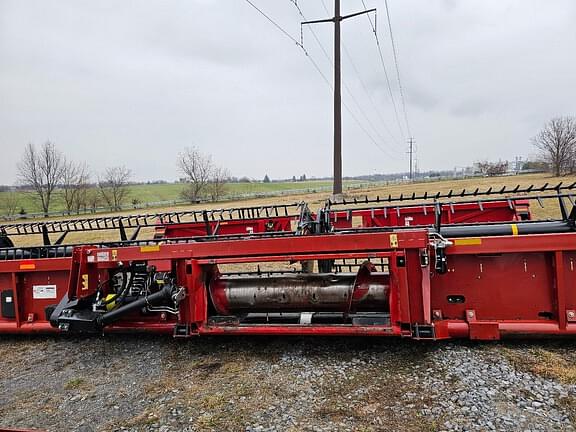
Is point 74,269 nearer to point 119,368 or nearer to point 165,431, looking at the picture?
point 119,368

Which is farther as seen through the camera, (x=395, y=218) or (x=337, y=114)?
(x=337, y=114)

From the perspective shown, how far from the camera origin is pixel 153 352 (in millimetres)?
4164

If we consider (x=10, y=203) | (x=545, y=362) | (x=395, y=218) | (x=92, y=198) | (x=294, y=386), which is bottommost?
(x=294, y=386)

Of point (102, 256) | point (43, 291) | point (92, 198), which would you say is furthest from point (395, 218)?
point (92, 198)

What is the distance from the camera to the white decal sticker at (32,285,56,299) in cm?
465

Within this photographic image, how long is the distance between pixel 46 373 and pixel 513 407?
3.93m

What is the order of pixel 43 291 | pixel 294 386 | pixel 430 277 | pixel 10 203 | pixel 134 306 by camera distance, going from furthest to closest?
pixel 10 203, pixel 43 291, pixel 134 306, pixel 430 277, pixel 294 386

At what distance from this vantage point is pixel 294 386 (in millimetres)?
3283

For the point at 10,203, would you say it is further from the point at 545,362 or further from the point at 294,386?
the point at 545,362

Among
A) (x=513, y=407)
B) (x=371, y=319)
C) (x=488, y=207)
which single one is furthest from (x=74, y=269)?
(x=488, y=207)

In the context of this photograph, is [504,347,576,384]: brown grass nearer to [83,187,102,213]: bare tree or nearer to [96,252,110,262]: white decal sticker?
[96,252,110,262]: white decal sticker

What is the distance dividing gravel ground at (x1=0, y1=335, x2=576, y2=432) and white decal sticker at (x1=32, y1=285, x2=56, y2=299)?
66cm

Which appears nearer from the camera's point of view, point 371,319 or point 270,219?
point 371,319

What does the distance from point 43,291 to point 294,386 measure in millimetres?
3168
